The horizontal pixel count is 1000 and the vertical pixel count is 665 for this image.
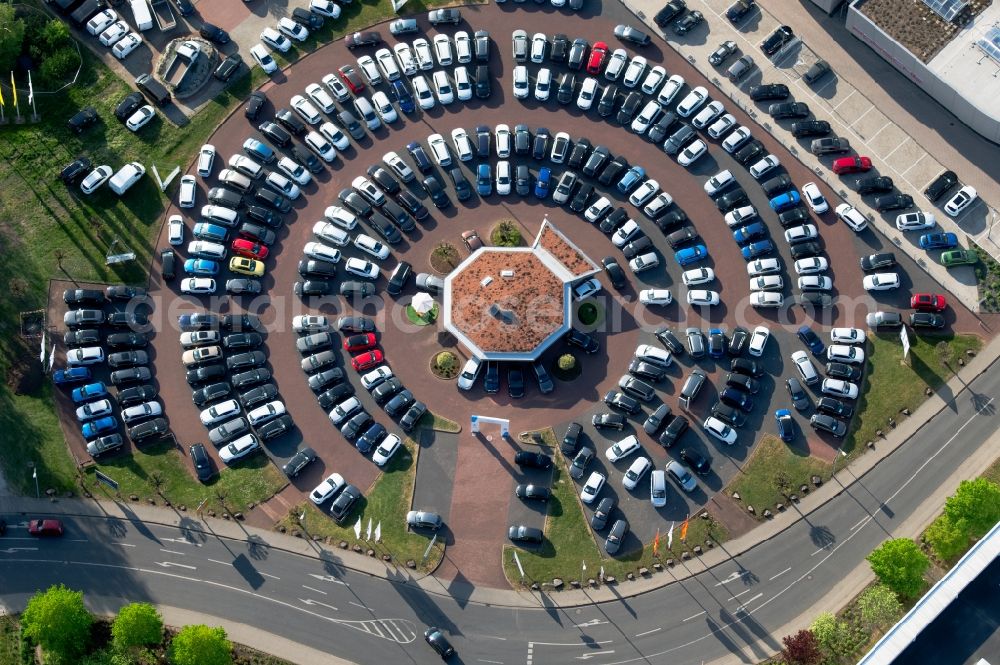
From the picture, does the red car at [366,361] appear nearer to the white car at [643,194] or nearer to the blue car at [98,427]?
the blue car at [98,427]

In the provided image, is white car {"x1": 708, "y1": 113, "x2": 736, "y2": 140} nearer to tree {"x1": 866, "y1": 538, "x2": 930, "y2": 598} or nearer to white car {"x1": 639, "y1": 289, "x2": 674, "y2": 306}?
white car {"x1": 639, "y1": 289, "x2": 674, "y2": 306}

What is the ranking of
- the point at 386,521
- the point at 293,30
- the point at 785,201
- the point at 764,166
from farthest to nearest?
the point at 293,30
the point at 764,166
the point at 785,201
the point at 386,521

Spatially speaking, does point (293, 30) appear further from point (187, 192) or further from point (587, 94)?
point (587, 94)

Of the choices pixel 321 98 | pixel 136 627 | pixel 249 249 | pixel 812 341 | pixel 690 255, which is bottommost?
pixel 136 627

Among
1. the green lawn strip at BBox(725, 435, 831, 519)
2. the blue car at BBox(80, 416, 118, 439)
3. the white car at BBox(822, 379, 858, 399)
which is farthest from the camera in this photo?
the white car at BBox(822, 379, 858, 399)

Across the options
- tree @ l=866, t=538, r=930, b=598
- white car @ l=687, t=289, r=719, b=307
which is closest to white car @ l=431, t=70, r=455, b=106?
white car @ l=687, t=289, r=719, b=307

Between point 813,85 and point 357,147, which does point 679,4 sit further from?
point 357,147

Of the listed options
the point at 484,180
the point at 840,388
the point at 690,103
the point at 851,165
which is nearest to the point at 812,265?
the point at 851,165
